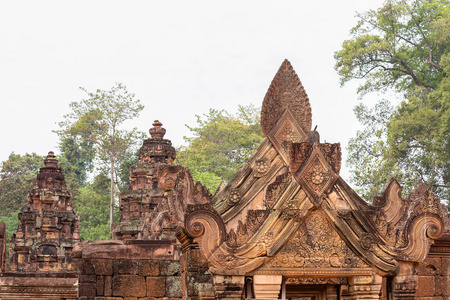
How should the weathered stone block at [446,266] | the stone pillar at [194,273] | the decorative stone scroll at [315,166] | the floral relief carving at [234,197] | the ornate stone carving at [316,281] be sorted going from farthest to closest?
the weathered stone block at [446,266] < the floral relief carving at [234,197] < the stone pillar at [194,273] < the ornate stone carving at [316,281] < the decorative stone scroll at [315,166]

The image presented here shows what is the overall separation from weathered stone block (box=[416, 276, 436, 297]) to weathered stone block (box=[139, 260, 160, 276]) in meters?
3.31

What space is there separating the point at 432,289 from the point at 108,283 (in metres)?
4.00

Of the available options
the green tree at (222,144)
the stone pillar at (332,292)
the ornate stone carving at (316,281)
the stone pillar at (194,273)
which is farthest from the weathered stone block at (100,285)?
the green tree at (222,144)

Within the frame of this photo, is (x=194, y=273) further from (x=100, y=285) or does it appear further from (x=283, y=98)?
(x=283, y=98)

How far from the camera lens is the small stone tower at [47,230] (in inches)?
1262

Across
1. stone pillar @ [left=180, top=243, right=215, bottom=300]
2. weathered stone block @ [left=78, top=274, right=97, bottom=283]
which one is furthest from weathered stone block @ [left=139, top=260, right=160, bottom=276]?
stone pillar @ [left=180, top=243, right=215, bottom=300]

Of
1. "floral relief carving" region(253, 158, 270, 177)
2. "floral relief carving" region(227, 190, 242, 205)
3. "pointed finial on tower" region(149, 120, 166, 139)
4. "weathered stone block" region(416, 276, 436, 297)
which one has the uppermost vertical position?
"pointed finial on tower" region(149, 120, 166, 139)

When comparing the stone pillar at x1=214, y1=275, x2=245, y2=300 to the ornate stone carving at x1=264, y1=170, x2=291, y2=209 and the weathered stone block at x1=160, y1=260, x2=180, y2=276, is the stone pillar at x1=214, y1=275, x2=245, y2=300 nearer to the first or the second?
A: the ornate stone carving at x1=264, y1=170, x2=291, y2=209

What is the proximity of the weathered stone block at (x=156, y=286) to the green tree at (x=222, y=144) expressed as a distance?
31386mm

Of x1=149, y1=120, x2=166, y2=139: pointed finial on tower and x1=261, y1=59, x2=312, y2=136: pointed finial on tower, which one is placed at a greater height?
x1=149, y1=120, x2=166, y2=139: pointed finial on tower

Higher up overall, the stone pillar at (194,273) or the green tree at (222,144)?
the green tree at (222,144)

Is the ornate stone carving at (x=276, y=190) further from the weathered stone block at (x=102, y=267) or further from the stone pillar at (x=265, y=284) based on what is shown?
the weathered stone block at (x=102, y=267)

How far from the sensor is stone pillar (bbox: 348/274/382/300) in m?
7.08

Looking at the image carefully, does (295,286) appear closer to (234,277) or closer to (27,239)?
(234,277)
